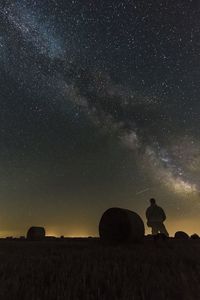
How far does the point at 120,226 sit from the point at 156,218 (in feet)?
14.3

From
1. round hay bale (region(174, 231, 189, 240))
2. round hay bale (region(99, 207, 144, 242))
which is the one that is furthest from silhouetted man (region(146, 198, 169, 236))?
round hay bale (region(99, 207, 144, 242))

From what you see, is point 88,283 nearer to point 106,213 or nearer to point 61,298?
point 61,298

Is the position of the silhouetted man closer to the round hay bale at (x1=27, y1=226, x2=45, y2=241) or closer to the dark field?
the round hay bale at (x1=27, y1=226, x2=45, y2=241)

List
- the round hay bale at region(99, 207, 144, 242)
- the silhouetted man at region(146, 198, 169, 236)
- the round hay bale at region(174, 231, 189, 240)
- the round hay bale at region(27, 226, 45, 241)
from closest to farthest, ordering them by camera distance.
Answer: the round hay bale at region(99, 207, 144, 242) → the silhouetted man at region(146, 198, 169, 236) → the round hay bale at region(174, 231, 189, 240) → the round hay bale at region(27, 226, 45, 241)

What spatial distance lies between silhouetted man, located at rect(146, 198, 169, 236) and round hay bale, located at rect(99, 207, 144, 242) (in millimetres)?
3272

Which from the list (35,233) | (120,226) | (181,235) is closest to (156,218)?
(181,235)

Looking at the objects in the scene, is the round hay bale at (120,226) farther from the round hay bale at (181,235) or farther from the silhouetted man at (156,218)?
the round hay bale at (181,235)

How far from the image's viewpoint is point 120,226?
1367 centimetres

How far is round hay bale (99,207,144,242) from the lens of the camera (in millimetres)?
13352

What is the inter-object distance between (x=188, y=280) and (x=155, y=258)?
2585 mm

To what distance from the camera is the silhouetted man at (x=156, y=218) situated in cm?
1756

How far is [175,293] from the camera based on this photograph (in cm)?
395

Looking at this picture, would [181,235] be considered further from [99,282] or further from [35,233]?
[99,282]

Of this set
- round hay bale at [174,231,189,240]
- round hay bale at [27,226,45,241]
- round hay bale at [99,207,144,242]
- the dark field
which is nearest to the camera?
the dark field
